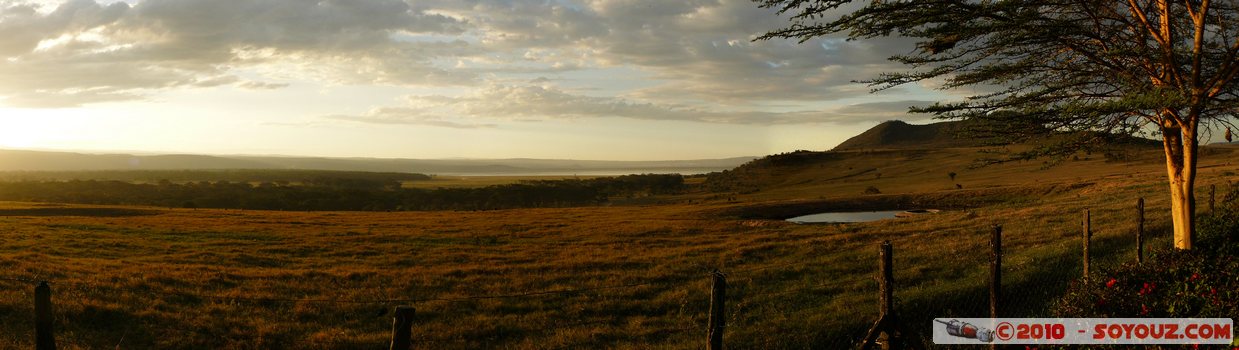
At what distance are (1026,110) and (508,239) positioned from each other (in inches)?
1150

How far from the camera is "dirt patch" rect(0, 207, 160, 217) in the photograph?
2188 inches

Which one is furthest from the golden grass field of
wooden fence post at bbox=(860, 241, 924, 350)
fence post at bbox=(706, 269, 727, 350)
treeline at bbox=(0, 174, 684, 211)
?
treeline at bbox=(0, 174, 684, 211)

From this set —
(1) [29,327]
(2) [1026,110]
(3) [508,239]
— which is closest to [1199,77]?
(2) [1026,110]

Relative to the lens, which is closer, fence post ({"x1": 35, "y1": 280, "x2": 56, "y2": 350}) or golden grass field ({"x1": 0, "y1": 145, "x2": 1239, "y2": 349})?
fence post ({"x1": 35, "y1": 280, "x2": 56, "y2": 350})

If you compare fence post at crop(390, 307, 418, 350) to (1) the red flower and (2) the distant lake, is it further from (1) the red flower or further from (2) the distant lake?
(2) the distant lake

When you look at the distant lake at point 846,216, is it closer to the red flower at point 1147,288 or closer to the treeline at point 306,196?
the red flower at point 1147,288

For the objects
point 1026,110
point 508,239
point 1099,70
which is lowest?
A: point 508,239

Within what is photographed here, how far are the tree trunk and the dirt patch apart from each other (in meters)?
71.8

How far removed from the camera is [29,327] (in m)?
13.4

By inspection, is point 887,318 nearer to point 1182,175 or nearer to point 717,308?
point 717,308

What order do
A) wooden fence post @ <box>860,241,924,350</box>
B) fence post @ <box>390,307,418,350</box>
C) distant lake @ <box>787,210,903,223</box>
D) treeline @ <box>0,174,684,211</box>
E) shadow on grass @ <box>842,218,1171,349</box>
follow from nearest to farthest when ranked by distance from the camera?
fence post @ <box>390,307,418,350</box> → wooden fence post @ <box>860,241,924,350</box> → shadow on grass @ <box>842,218,1171,349</box> → distant lake @ <box>787,210,903,223</box> → treeline @ <box>0,174,684,211</box>

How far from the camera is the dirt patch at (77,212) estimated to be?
182ft

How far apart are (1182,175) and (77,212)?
75259mm

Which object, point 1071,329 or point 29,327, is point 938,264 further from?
point 29,327
